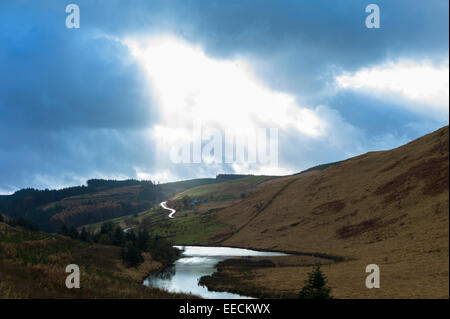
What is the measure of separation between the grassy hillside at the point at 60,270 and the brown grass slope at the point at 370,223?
2836cm

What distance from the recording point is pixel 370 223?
267 ft

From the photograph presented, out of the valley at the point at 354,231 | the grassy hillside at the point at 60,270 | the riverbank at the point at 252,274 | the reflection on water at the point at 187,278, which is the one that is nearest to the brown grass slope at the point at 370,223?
the valley at the point at 354,231

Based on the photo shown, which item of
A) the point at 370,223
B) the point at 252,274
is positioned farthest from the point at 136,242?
the point at 370,223

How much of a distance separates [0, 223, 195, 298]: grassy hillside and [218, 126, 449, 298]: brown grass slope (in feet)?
93.0

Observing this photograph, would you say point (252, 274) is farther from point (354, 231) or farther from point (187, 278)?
point (354, 231)

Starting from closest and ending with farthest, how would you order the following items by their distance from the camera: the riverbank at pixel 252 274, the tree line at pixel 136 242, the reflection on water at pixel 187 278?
1. the riverbank at pixel 252 274
2. the reflection on water at pixel 187 278
3. the tree line at pixel 136 242

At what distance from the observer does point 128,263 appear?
7431cm

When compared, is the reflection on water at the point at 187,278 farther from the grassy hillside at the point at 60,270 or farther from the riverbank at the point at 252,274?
the grassy hillside at the point at 60,270

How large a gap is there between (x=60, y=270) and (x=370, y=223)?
7639cm

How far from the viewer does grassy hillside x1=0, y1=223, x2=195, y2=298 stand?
2509 cm

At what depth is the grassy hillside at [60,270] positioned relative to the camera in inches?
988
